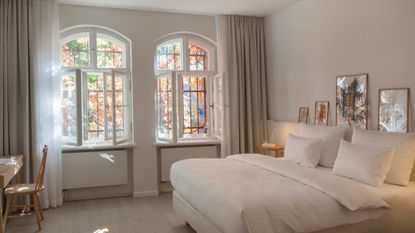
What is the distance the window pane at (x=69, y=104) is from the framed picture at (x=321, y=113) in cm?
324

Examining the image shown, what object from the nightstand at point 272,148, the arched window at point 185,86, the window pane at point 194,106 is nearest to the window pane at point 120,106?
the arched window at point 185,86

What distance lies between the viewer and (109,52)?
18.0 ft

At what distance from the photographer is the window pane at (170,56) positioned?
5.75 m

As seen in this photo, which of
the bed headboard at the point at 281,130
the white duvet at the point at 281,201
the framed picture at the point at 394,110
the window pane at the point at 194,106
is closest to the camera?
the white duvet at the point at 281,201

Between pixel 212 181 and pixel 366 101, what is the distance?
1.98 meters

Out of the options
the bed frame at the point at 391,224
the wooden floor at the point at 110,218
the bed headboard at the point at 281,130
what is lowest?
the wooden floor at the point at 110,218

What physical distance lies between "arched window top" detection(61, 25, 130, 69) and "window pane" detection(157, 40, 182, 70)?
Result: 0.51 meters

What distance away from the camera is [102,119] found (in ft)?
17.8

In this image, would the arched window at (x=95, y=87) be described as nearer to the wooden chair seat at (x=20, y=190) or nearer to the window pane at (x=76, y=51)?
the window pane at (x=76, y=51)

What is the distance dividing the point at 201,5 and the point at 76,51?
1895 mm

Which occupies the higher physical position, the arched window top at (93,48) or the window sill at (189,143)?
the arched window top at (93,48)

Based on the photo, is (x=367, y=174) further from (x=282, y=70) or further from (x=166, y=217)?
(x=282, y=70)

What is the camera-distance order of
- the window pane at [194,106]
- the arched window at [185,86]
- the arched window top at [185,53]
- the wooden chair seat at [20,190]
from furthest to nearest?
the window pane at [194,106] → the arched window top at [185,53] → the arched window at [185,86] → the wooden chair seat at [20,190]

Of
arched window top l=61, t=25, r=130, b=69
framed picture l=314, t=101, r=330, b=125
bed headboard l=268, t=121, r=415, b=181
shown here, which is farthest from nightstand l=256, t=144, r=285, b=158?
arched window top l=61, t=25, r=130, b=69
